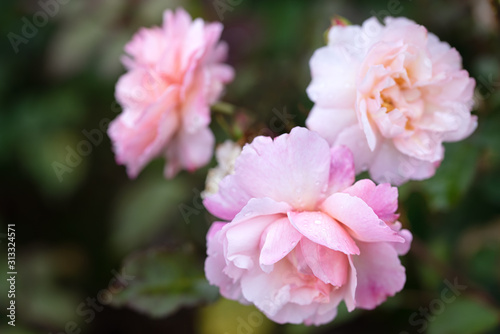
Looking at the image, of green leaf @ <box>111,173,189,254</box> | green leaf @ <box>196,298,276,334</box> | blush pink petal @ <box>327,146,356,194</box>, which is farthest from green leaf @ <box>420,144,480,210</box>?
green leaf @ <box>111,173,189,254</box>

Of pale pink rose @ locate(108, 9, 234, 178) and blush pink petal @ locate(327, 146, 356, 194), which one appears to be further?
pale pink rose @ locate(108, 9, 234, 178)

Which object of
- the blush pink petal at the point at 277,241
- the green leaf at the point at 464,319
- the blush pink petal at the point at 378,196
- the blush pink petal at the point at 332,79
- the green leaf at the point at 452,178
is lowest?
the green leaf at the point at 464,319

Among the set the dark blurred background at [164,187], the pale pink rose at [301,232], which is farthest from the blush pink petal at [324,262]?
the dark blurred background at [164,187]

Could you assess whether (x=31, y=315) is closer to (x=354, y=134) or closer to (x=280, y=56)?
(x=280, y=56)

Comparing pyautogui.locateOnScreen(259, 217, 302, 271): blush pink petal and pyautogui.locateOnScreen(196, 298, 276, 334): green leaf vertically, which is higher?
pyautogui.locateOnScreen(259, 217, 302, 271): blush pink petal

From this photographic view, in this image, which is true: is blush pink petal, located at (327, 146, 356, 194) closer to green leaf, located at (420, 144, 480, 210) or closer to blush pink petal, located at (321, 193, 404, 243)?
blush pink petal, located at (321, 193, 404, 243)

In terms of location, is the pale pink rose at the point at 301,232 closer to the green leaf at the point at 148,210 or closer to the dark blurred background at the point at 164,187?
the dark blurred background at the point at 164,187

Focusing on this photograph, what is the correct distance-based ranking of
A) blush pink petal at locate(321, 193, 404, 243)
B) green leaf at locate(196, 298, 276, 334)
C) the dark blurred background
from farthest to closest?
green leaf at locate(196, 298, 276, 334), the dark blurred background, blush pink petal at locate(321, 193, 404, 243)
